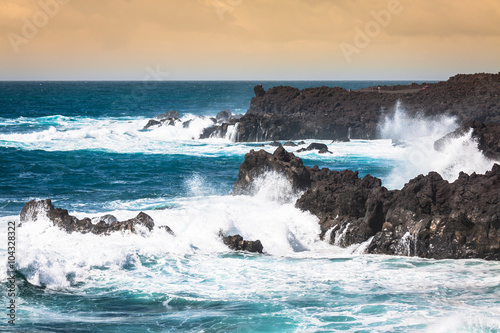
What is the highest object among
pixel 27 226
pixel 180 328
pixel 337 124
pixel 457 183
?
pixel 337 124

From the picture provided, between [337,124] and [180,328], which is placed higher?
[337,124]

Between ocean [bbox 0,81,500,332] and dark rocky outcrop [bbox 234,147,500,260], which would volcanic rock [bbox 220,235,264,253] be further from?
dark rocky outcrop [bbox 234,147,500,260]

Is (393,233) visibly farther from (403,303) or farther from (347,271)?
(403,303)

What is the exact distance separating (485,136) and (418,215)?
11747 millimetres

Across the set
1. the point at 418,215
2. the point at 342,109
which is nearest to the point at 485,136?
the point at 418,215

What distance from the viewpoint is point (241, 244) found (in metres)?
15.0

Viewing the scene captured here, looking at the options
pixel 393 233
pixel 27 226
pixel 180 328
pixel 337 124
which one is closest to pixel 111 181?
pixel 27 226

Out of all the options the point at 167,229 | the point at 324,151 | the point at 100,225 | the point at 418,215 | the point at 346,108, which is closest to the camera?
the point at 418,215

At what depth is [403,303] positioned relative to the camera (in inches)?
428

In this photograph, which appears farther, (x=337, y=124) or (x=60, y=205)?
(x=337, y=124)

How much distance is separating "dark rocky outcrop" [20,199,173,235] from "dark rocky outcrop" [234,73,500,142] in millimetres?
27721

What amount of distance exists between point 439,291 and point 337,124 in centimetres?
3366

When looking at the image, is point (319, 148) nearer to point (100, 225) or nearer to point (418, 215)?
point (418, 215)

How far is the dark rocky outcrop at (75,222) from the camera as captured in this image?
15203 mm
